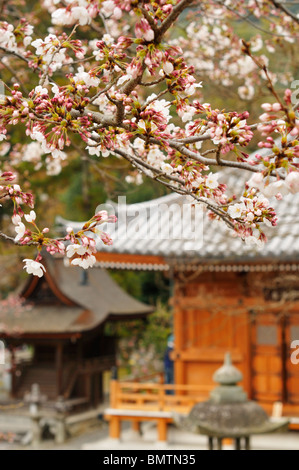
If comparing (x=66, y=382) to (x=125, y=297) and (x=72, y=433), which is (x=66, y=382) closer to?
(x=72, y=433)

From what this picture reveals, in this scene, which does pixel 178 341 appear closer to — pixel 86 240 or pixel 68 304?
pixel 68 304

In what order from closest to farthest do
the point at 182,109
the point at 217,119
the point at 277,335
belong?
the point at 217,119
the point at 182,109
the point at 277,335

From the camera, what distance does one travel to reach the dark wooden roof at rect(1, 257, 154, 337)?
16031mm

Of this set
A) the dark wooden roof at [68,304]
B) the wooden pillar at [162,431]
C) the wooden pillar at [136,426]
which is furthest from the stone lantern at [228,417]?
the dark wooden roof at [68,304]

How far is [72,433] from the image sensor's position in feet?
50.6

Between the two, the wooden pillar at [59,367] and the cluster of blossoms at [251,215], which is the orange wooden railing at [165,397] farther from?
the cluster of blossoms at [251,215]

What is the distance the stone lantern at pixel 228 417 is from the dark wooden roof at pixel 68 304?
9149 mm

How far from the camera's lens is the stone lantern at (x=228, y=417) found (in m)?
6.41

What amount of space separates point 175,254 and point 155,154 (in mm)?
6922

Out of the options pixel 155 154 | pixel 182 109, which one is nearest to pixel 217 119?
pixel 182 109

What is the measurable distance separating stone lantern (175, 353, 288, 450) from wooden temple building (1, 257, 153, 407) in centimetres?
915

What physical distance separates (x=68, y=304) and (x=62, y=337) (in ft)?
5.30

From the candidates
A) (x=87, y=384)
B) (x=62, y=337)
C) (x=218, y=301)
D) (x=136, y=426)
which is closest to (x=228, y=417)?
(x=218, y=301)

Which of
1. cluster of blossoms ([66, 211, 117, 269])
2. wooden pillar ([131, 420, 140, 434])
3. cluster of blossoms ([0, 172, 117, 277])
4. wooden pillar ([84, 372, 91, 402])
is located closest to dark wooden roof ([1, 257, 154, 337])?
wooden pillar ([84, 372, 91, 402])
